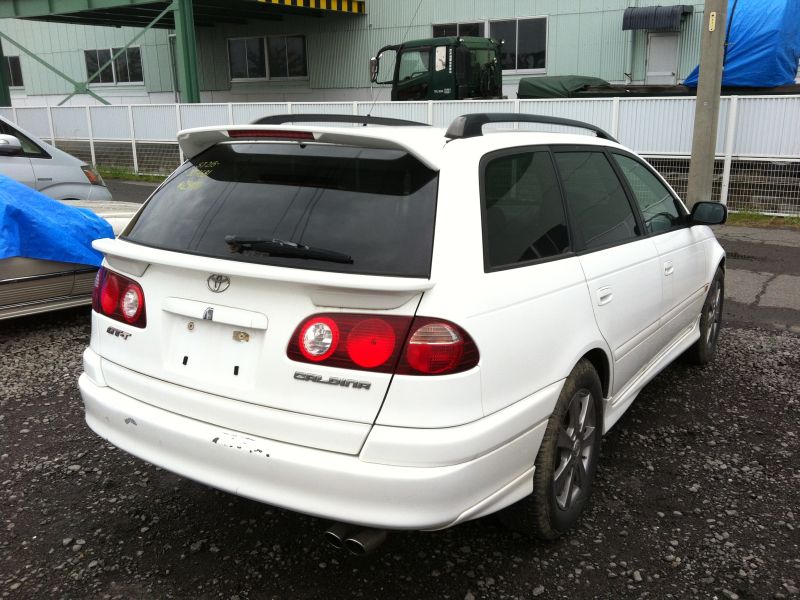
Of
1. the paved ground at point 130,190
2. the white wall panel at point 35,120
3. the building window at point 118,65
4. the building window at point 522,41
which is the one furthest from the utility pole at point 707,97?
the building window at point 118,65

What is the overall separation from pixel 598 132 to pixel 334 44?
20.1 m

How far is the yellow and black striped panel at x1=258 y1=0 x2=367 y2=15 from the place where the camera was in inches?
752

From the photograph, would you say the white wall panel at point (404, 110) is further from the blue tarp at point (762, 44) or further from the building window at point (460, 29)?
the building window at point (460, 29)

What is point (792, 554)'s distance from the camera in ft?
9.63

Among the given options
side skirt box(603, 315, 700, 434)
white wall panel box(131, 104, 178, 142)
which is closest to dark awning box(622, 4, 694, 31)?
white wall panel box(131, 104, 178, 142)

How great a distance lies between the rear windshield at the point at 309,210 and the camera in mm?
2443

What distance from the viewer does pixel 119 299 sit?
290cm

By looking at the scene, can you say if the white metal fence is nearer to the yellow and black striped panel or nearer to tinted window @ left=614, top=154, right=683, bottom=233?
the yellow and black striped panel

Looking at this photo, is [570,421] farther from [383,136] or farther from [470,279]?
[383,136]

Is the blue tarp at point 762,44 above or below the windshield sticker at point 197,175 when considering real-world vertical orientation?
above

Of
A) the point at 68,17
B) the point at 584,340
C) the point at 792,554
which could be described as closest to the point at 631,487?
the point at 792,554

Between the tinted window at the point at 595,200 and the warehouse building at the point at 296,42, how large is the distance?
15553 mm

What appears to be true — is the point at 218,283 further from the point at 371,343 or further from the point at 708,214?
the point at 708,214

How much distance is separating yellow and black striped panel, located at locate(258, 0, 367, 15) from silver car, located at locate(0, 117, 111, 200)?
12.3 m
